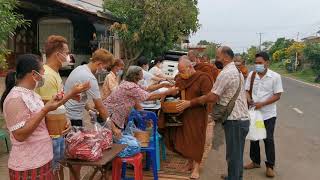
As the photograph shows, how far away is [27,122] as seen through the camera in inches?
116

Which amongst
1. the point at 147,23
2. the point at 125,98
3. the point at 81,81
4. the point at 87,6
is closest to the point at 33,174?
the point at 81,81

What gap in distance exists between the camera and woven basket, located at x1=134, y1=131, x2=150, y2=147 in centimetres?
540

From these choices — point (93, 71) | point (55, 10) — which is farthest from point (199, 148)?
point (55, 10)

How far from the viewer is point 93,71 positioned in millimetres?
4758

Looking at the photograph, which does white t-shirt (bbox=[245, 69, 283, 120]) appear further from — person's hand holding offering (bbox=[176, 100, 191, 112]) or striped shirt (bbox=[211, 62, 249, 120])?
person's hand holding offering (bbox=[176, 100, 191, 112])

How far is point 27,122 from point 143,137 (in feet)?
8.68

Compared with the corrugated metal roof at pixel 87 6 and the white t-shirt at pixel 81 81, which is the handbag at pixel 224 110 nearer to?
the white t-shirt at pixel 81 81

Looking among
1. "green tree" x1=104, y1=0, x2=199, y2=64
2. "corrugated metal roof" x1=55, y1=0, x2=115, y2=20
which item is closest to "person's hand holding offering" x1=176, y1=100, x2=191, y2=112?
"corrugated metal roof" x1=55, y1=0, x2=115, y2=20

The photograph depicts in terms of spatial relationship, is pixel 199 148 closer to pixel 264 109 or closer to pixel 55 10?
pixel 264 109

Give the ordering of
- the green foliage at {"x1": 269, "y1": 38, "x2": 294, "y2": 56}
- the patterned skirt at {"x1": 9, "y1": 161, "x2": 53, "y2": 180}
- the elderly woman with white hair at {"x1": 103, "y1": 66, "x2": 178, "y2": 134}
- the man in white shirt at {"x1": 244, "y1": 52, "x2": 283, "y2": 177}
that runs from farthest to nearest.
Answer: the green foliage at {"x1": 269, "y1": 38, "x2": 294, "y2": 56}, the man in white shirt at {"x1": 244, "y1": 52, "x2": 283, "y2": 177}, the elderly woman with white hair at {"x1": 103, "y1": 66, "x2": 178, "y2": 134}, the patterned skirt at {"x1": 9, "y1": 161, "x2": 53, "y2": 180}

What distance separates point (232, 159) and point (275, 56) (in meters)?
66.4

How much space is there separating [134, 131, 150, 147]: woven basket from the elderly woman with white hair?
0.77ft

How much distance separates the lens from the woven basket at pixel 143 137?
17.7 ft

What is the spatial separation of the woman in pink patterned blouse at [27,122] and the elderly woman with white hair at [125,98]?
2174 millimetres
